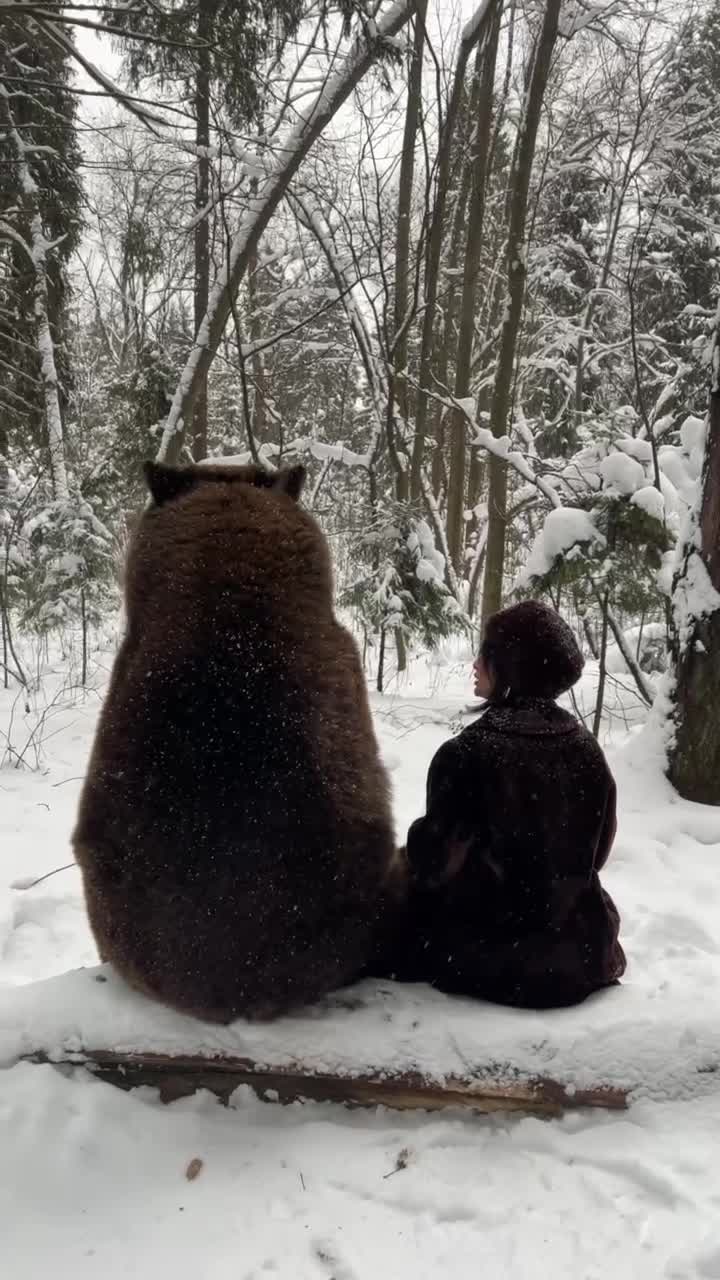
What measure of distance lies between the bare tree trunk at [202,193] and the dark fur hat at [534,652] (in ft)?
13.8

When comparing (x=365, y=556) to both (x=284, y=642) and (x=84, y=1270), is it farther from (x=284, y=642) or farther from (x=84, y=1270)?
(x=84, y=1270)

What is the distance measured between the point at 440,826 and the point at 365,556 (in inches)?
237

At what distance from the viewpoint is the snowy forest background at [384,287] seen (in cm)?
474

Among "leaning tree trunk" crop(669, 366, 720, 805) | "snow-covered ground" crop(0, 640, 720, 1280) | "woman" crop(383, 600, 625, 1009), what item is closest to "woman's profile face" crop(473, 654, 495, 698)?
"woman" crop(383, 600, 625, 1009)

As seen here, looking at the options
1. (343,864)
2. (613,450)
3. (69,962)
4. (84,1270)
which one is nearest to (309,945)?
(343,864)

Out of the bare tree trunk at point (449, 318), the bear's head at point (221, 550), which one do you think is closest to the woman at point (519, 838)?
the bear's head at point (221, 550)

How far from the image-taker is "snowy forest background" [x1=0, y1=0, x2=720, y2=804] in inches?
187

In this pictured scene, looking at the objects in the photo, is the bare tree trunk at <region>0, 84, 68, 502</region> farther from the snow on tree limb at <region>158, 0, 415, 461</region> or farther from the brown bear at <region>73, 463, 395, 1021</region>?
the brown bear at <region>73, 463, 395, 1021</region>

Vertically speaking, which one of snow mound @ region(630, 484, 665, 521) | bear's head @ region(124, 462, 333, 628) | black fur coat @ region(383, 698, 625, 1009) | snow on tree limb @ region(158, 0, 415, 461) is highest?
snow on tree limb @ region(158, 0, 415, 461)

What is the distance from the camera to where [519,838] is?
198cm

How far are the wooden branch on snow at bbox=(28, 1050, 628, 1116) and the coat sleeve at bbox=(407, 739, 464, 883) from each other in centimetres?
52

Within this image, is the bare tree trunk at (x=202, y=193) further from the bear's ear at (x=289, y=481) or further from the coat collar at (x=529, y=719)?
the coat collar at (x=529, y=719)

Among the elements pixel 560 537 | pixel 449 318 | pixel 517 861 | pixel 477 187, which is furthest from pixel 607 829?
pixel 449 318

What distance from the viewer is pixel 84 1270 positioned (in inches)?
58.9
